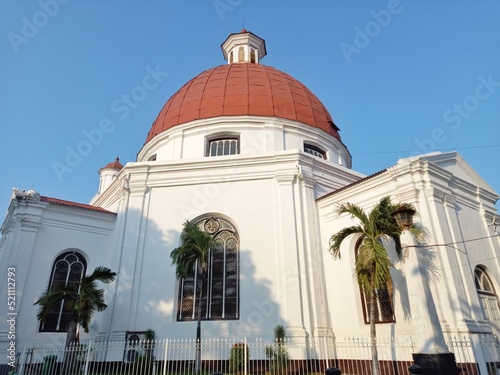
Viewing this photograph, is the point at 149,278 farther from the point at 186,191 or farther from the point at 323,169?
the point at 323,169

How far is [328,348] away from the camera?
12.4 metres

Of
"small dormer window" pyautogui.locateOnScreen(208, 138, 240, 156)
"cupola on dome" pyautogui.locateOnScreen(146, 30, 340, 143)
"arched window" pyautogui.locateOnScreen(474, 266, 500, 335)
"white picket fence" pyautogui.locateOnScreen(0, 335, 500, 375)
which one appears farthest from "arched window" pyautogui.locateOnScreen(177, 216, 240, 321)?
"arched window" pyautogui.locateOnScreen(474, 266, 500, 335)

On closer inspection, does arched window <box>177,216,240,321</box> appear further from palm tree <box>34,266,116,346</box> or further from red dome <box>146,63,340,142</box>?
red dome <box>146,63,340,142</box>

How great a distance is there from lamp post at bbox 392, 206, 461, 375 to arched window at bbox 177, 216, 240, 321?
6696 mm

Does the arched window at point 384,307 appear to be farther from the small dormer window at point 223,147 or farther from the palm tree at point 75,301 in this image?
the small dormer window at point 223,147

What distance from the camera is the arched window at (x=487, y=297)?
1217cm

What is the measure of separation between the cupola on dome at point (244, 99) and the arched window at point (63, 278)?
26.3ft

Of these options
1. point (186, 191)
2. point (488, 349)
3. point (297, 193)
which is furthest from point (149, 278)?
point (488, 349)

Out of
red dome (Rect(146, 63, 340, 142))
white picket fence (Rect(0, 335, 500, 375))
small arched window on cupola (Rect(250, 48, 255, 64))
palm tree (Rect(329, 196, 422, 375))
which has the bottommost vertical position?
white picket fence (Rect(0, 335, 500, 375))

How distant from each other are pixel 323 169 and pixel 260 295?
6391mm

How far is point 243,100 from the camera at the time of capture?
62.1ft

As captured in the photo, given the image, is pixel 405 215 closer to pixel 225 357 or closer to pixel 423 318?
Result: pixel 423 318

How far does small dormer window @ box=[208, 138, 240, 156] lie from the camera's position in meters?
18.1

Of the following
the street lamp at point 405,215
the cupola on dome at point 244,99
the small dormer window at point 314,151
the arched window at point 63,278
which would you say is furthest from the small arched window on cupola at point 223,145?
the street lamp at point 405,215
